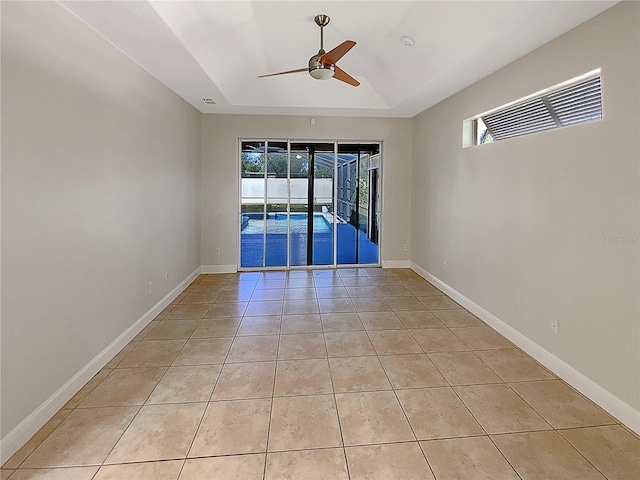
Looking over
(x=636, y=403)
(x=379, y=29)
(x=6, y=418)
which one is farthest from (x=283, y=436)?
(x=379, y=29)

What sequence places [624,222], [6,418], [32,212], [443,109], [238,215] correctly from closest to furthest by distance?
[6,418] → [32,212] → [624,222] → [443,109] → [238,215]

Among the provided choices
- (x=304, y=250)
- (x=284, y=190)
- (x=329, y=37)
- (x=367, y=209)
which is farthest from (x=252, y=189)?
(x=329, y=37)

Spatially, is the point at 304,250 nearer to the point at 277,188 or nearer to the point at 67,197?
the point at 277,188

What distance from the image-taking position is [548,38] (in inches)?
103

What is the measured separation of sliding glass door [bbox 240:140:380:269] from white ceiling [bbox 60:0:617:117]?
135 cm

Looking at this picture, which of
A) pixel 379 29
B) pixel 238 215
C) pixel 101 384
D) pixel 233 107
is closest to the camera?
pixel 101 384

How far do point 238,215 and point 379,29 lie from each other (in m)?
3.58

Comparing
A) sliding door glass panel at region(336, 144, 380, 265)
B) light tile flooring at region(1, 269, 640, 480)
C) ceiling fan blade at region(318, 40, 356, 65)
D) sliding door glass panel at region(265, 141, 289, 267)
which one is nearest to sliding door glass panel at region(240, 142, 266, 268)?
sliding door glass panel at region(265, 141, 289, 267)

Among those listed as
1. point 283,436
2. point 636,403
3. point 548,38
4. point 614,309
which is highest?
point 548,38

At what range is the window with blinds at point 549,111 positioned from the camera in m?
2.36

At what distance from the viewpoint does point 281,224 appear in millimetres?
5969

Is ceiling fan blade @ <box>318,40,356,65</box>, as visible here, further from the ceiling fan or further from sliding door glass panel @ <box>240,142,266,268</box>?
sliding door glass panel @ <box>240,142,266,268</box>

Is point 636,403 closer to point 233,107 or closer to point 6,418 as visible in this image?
point 6,418

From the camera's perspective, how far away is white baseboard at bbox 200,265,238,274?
5.71m
